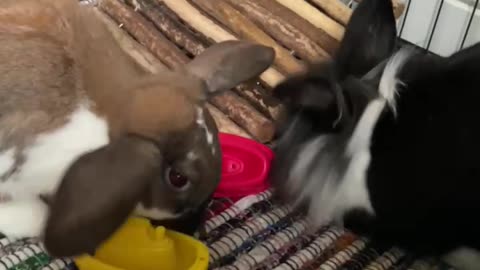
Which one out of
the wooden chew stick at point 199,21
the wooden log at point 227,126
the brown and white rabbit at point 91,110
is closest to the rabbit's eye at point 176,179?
the brown and white rabbit at point 91,110

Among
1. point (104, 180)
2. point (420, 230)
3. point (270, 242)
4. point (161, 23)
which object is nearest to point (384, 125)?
point (420, 230)

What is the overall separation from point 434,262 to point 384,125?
305 mm

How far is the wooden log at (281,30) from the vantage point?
1852mm

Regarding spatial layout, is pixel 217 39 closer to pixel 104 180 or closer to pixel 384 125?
pixel 384 125

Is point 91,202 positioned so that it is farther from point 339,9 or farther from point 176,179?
point 339,9

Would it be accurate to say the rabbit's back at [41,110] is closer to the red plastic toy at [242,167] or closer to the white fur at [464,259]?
the red plastic toy at [242,167]

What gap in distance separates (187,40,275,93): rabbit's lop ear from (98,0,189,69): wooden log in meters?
0.44

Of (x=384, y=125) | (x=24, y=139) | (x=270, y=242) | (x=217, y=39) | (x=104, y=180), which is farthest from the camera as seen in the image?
(x=217, y=39)

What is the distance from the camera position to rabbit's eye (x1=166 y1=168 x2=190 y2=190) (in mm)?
1247

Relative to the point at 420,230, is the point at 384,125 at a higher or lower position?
higher

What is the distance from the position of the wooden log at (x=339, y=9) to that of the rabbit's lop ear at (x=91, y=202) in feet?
2.95

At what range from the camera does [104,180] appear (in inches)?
42.6

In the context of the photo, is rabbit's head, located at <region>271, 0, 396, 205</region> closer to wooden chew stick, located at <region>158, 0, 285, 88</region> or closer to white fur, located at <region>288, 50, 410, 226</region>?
white fur, located at <region>288, 50, 410, 226</region>

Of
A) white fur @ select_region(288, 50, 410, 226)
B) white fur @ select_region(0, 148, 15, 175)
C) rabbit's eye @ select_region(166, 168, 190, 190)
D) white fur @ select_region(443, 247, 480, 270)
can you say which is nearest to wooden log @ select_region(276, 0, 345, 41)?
white fur @ select_region(288, 50, 410, 226)
